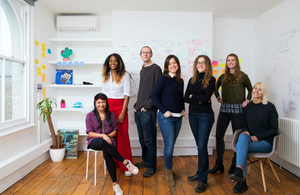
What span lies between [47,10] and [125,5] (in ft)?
4.44

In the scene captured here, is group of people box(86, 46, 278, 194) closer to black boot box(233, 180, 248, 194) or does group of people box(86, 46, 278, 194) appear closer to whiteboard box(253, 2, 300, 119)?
black boot box(233, 180, 248, 194)

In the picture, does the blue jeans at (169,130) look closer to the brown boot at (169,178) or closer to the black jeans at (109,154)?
the brown boot at (169,178)

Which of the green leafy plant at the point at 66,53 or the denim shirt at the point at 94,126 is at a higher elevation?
the green leafy plant at the point at 66,53

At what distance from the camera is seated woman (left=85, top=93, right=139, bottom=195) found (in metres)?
2.18

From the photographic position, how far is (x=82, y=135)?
3.47m

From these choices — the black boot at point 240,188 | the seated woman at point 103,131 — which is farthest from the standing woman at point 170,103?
the black boot at point 240,188

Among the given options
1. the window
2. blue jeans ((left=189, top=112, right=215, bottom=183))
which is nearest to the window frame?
the window

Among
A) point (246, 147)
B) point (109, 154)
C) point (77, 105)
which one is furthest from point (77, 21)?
point (246, 147)

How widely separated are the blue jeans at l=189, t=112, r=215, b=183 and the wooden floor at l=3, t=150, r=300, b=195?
0.24m

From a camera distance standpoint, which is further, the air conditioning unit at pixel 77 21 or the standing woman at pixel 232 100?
the air conditioning unit at pixel 77 21

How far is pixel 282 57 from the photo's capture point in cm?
290

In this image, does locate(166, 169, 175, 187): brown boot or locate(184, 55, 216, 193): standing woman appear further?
locate(166, 169, 175, 187): brown boot

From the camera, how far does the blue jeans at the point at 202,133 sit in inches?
83.3

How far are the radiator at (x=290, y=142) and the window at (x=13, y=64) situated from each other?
357cm
